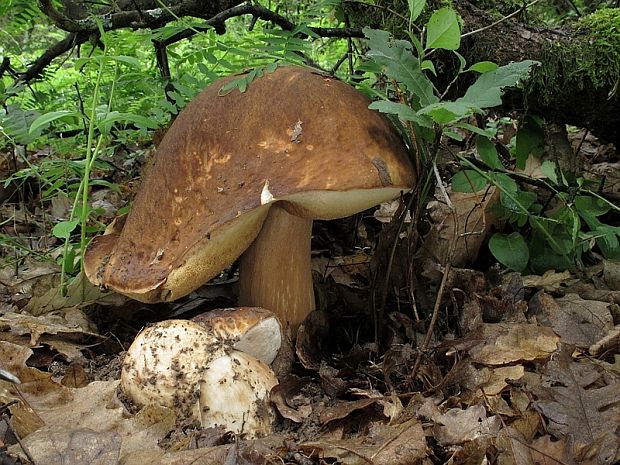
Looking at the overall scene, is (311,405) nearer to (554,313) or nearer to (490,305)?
(490,305)

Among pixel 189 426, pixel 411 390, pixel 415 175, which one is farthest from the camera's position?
pixel 415 175

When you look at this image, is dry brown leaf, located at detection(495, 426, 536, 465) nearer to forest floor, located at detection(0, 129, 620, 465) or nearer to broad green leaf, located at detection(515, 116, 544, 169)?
forest floor, located at detection(0, 129, 620, 465)

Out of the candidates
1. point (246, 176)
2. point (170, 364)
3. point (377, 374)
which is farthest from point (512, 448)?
point (246, 176)

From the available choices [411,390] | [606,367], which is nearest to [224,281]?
[411,390]

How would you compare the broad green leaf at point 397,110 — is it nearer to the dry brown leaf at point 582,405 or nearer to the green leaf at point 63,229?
the dry brown leaf at point 582,405

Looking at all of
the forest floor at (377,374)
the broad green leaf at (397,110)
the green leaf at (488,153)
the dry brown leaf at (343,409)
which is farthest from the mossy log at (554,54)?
the dry brown leaf at (343,409)
